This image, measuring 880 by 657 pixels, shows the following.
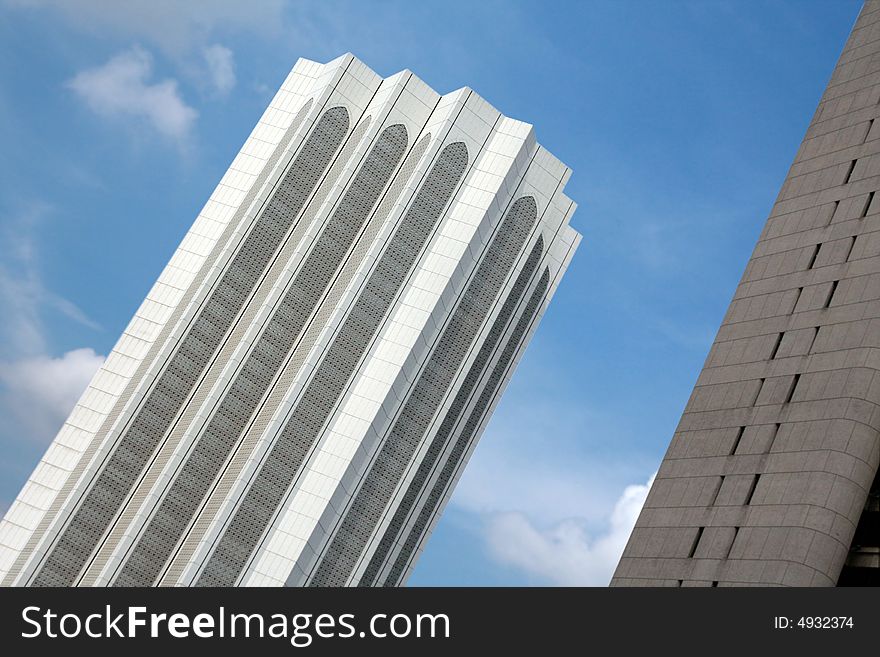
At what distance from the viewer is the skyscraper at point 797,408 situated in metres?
29.6

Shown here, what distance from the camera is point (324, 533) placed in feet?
155

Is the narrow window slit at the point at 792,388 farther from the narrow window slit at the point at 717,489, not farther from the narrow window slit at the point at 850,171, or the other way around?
the narrow window slit at the point at 850,171

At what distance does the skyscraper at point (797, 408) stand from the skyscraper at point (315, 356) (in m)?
18.0

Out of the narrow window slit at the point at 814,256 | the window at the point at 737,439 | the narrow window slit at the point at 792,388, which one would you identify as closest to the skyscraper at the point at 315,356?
the window at the point at 737,439

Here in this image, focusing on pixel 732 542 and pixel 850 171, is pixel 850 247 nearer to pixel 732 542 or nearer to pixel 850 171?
pixel 850 171

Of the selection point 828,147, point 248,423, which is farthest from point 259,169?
point 828,147

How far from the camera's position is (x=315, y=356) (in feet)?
163

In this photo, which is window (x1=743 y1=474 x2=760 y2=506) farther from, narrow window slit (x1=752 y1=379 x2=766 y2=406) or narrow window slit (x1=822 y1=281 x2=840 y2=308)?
narrow window slit (x1=822 y1=281 x2=840 y2=308)

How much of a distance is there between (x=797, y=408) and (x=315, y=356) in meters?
24.2

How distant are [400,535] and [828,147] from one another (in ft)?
93.3

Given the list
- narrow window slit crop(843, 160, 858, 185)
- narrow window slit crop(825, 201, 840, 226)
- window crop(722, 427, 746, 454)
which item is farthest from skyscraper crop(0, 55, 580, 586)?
narrow window slit crop(843, 160, 858, 185)

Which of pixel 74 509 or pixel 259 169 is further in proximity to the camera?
pixel 259 169
